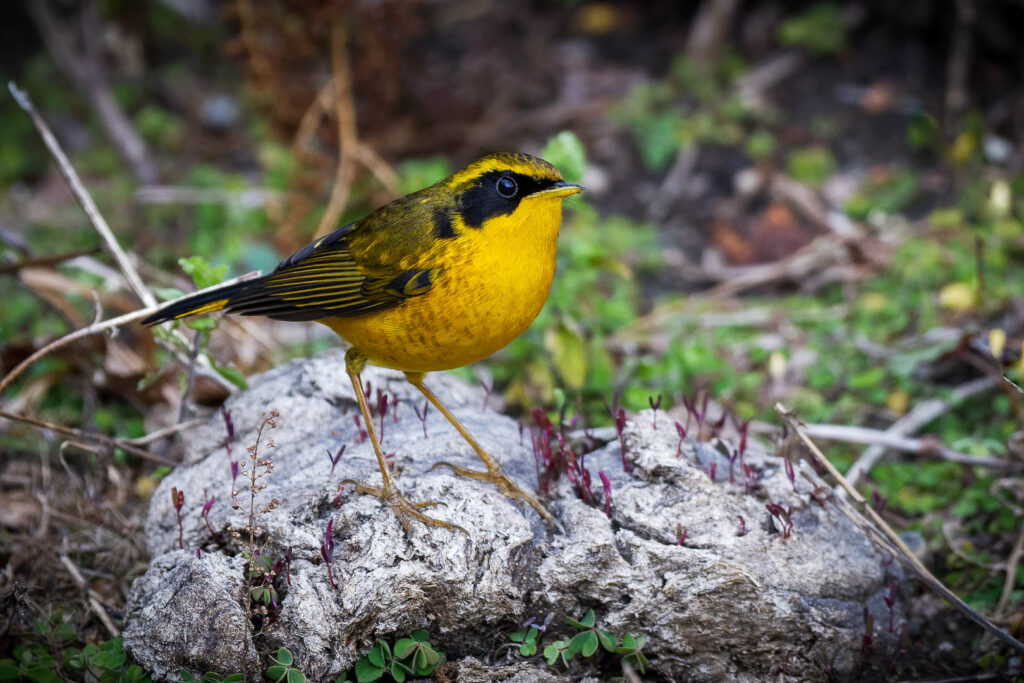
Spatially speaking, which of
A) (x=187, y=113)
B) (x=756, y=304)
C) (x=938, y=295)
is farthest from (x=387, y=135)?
(x=938, y=295)

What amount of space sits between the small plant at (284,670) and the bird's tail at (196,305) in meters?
1.41

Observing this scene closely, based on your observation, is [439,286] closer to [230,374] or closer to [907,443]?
[230,374]

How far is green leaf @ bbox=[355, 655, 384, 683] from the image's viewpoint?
2.97 m

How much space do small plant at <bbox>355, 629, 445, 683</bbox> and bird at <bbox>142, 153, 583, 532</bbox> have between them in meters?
0.40

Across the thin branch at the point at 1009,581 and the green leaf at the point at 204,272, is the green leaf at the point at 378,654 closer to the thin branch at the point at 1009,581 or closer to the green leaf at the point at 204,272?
the green leaf at the point at 204,272

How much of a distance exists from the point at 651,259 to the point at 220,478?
165 inches

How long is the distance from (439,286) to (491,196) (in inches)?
16.0

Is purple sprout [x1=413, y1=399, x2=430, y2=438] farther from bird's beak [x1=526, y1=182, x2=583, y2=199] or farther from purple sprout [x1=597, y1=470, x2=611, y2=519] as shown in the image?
bird's beak [x1=526, y1=182, x2=583, y2=199]

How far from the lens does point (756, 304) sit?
6.46m

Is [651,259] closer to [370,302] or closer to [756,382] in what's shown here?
[756,382]

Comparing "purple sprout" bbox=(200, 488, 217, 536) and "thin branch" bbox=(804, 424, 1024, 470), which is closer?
"purple sprout" bbox=(200, 488, 217, 536)

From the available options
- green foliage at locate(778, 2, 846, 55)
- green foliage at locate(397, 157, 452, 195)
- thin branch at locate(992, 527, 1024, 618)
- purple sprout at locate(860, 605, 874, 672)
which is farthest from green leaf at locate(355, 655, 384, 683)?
green foliage at locate(778, 2, 846, 55)

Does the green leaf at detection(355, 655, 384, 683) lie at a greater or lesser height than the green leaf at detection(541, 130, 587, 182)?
lesser

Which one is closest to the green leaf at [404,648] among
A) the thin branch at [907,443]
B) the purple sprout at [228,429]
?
the purple sprout at [228,429]
